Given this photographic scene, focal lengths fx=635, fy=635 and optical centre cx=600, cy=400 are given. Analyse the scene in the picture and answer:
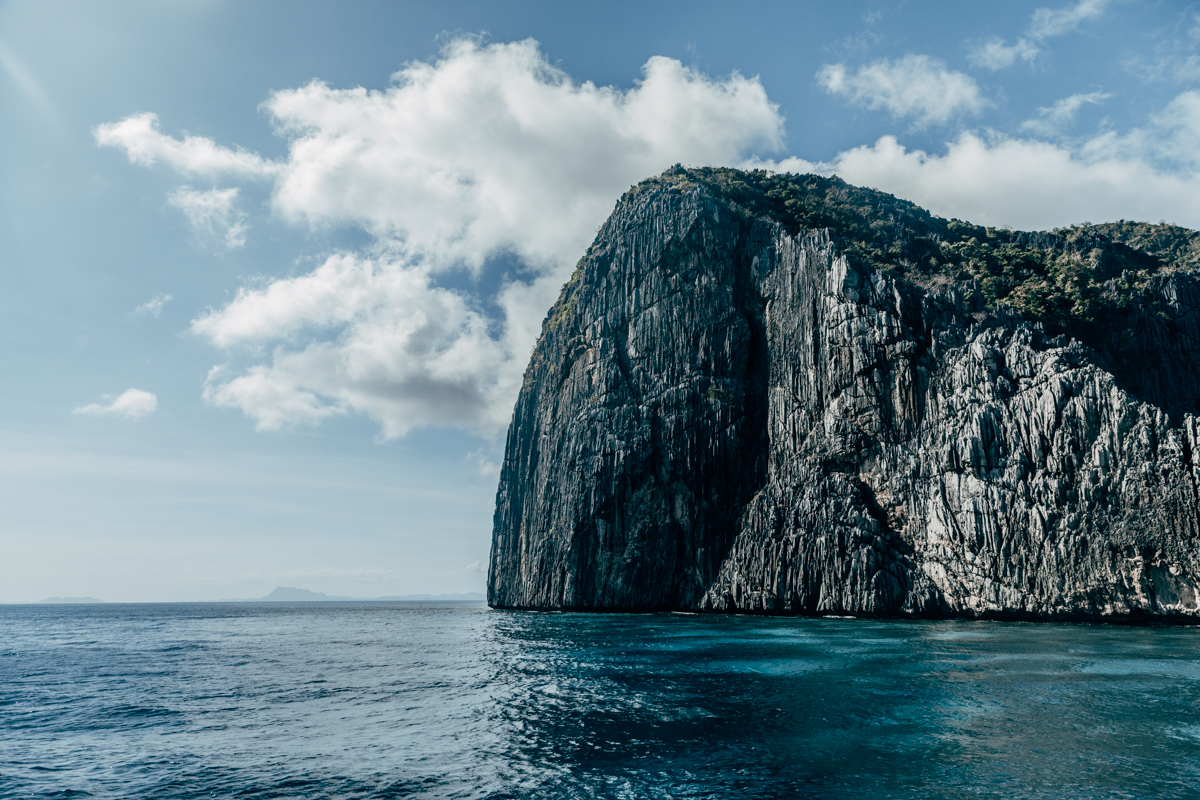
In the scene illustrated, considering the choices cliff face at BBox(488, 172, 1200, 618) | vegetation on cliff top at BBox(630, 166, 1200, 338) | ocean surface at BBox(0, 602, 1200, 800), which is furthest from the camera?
vegetation on cliff top at BBox(630, 166, 1200, 338)

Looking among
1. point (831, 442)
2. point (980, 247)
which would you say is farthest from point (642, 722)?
point (980, 247)

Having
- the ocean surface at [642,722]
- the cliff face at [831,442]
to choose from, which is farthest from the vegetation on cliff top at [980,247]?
the ocean surface at [642,722]

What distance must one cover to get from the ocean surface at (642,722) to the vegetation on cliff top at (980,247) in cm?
4429

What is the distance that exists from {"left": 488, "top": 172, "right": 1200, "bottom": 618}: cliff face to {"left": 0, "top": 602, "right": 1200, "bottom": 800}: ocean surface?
1172 centimetres

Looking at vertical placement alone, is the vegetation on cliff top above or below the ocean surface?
above

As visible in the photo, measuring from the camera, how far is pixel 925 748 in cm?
2044

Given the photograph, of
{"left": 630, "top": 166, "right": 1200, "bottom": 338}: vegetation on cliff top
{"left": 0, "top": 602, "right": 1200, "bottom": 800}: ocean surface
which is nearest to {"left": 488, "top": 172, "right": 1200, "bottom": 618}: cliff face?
{"left": 630, "top": 166, "right": 1200, "bottom": 338}: vegetation on cliff top

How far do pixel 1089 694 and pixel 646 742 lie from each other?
19761 millimetres

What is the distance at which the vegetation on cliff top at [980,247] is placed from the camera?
77688 mm

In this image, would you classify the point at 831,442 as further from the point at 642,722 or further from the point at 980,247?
the point at 642,722

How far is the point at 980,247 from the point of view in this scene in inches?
3703

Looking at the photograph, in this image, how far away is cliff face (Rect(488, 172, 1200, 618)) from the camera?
55.3 metres

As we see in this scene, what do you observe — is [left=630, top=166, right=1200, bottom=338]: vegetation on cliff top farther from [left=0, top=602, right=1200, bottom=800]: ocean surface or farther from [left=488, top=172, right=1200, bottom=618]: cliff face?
[left=0, top=602, right=1200, bottom=800]: ocean surface

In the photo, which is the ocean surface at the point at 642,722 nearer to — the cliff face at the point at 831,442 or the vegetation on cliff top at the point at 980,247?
the cliff face at the point at 831,442
